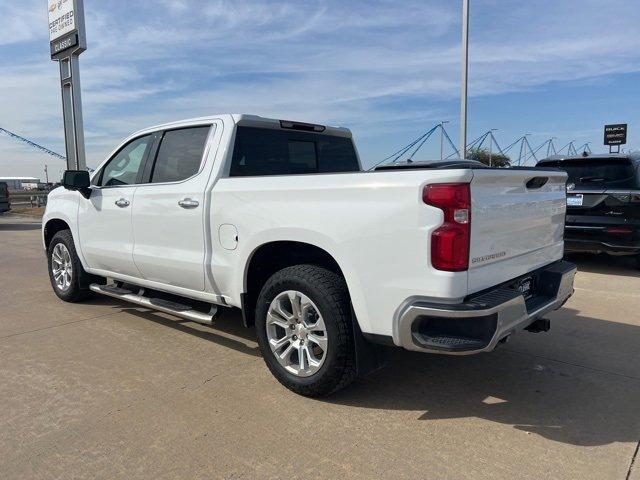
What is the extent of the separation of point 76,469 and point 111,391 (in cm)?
93

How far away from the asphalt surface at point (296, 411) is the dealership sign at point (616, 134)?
2671 cm

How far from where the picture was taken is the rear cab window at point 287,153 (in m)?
4.18

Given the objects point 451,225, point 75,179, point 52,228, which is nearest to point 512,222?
point 451,225

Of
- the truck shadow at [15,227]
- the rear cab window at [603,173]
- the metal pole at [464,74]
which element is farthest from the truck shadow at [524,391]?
the truck shadow at [15,227]

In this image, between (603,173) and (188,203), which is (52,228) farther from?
(603,173)

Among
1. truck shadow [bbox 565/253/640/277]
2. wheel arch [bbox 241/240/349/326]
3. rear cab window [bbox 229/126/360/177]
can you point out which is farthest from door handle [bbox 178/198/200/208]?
truck shadow [bbox 565/253/640/277]

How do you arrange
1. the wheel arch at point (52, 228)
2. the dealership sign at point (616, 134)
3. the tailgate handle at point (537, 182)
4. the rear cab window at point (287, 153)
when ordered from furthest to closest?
the dealership sign at point (616, 134) → the wheel arch at point (52, 228) → the rear cab window at point (287, 153) → the tailgate handle at point (537, 182)

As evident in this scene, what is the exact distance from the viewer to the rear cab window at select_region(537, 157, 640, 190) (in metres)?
7.19

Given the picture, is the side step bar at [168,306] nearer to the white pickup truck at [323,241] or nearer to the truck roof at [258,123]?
the white pickup truck at [323,241]

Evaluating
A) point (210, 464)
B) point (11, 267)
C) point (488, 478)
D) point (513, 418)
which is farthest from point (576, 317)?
point (11, 267)

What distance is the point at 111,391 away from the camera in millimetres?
3570

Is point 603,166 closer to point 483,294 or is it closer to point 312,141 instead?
point 312,141

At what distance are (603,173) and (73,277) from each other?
7.08 meters

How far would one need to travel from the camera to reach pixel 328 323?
320cm
